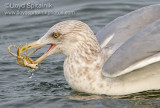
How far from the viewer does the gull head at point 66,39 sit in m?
6.95

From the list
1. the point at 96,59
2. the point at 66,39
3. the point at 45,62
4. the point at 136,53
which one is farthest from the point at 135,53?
the point at 45,62

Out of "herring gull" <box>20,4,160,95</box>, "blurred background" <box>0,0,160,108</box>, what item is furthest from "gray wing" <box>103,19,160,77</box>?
"blurred background" <box>0,0,160,108</box>

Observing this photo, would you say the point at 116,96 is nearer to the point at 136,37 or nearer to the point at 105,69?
the point at 105,69

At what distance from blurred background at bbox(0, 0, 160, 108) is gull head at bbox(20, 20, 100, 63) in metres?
0.71

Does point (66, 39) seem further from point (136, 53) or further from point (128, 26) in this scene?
point (128, 26)

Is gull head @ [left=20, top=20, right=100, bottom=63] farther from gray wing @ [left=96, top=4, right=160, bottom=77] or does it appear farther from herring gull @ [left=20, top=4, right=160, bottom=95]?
gray wing @ [left=96, top=4, right=160, bottom=77]

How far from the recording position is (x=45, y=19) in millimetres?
11867

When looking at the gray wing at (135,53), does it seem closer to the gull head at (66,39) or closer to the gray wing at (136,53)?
the gray wing at (136,53)

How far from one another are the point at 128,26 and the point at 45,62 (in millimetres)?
2146

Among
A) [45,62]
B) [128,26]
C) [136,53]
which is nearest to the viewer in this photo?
[136,53]

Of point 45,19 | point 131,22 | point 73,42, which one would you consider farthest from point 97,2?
point 73,42

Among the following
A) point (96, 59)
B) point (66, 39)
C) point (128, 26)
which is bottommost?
point (96, 59)

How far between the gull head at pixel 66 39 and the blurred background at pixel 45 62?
0.71 metres

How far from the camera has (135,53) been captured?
6551mm
